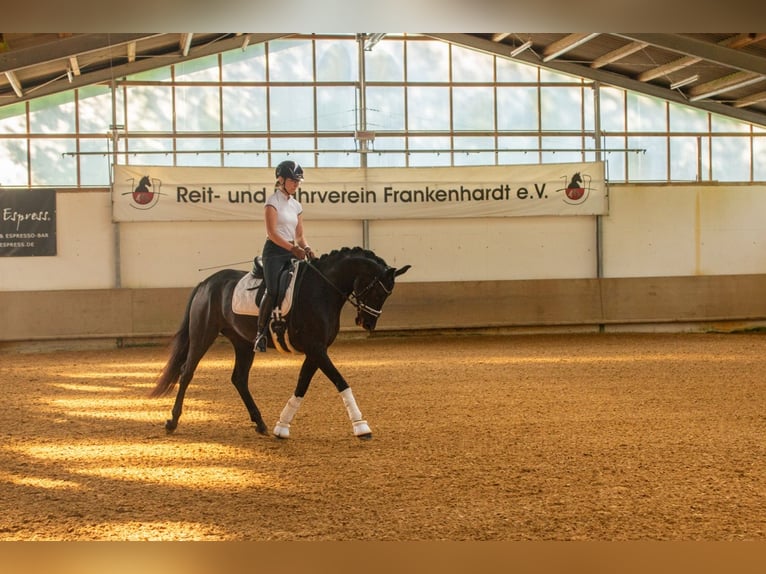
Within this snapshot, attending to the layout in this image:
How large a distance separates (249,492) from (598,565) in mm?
4072

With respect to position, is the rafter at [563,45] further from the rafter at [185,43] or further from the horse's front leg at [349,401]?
the horse's front leg at [349,401]

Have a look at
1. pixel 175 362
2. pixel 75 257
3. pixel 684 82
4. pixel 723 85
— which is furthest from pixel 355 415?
pixel 723 85

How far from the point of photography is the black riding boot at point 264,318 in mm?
6312

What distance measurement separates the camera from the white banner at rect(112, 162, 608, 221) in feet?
52.5

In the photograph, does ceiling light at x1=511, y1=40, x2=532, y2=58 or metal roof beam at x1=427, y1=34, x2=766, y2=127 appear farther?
metal roof beam at x1=427, y1=34, x2=766, y2=127

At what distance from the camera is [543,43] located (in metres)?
16.5

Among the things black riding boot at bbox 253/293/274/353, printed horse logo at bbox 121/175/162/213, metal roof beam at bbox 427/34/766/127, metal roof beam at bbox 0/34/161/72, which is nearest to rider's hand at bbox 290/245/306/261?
black riding boot at bbox 253/293/274/353

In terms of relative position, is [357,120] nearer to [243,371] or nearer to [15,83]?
[15,83]

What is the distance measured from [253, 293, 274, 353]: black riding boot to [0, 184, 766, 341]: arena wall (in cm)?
939

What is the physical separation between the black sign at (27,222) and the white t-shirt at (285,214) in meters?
10.9

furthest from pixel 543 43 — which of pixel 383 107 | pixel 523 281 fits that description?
pixel 523 281

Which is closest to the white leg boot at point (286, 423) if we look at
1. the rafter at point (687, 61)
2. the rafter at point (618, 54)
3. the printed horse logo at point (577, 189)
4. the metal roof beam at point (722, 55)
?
the rafter at point (687, 61)

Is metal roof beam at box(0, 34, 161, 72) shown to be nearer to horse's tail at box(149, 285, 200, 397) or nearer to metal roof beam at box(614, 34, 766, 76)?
horse's tail at box(149, 285, 200, 397)
